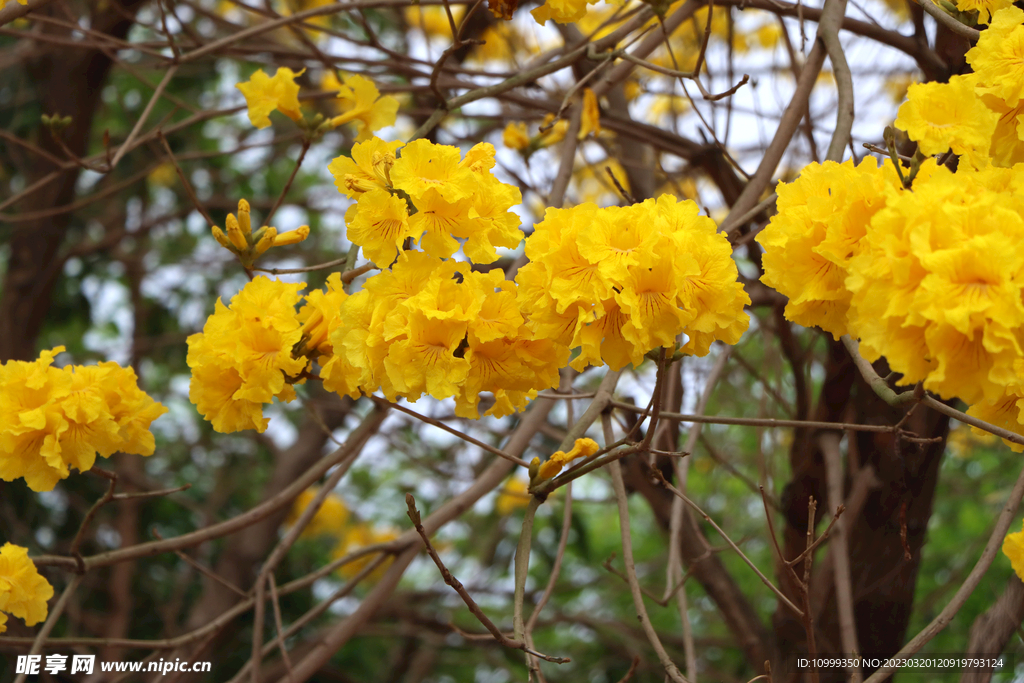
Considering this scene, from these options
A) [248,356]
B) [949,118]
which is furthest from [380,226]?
[949,118]

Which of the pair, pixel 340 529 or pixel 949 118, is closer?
pixel 949 118

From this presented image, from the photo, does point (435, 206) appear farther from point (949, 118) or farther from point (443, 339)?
point (949, 118)

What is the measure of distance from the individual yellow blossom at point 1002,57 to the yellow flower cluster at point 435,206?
0.80m

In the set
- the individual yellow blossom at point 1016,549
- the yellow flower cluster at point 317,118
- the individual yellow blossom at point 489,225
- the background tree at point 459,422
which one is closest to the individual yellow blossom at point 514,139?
the background tree at point 459,422

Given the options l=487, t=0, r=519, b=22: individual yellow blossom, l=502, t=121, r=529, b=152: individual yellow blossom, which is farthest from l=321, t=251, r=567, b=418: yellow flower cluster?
l=502, t=121, r=529, b=152: individual yellow blossom

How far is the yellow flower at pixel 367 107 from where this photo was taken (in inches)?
79.5

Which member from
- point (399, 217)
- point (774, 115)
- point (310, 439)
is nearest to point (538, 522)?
point (310, 439)

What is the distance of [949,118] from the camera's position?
4.22ft

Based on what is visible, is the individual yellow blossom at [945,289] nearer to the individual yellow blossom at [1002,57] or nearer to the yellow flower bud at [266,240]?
the individual yellow blossom at [1002,57]

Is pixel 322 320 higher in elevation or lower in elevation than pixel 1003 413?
higher

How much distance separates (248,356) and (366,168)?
1.38 ft

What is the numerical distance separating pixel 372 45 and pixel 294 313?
1367 mm

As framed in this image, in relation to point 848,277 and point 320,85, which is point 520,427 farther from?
point 320,85

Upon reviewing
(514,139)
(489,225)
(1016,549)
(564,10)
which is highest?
(514,139)
